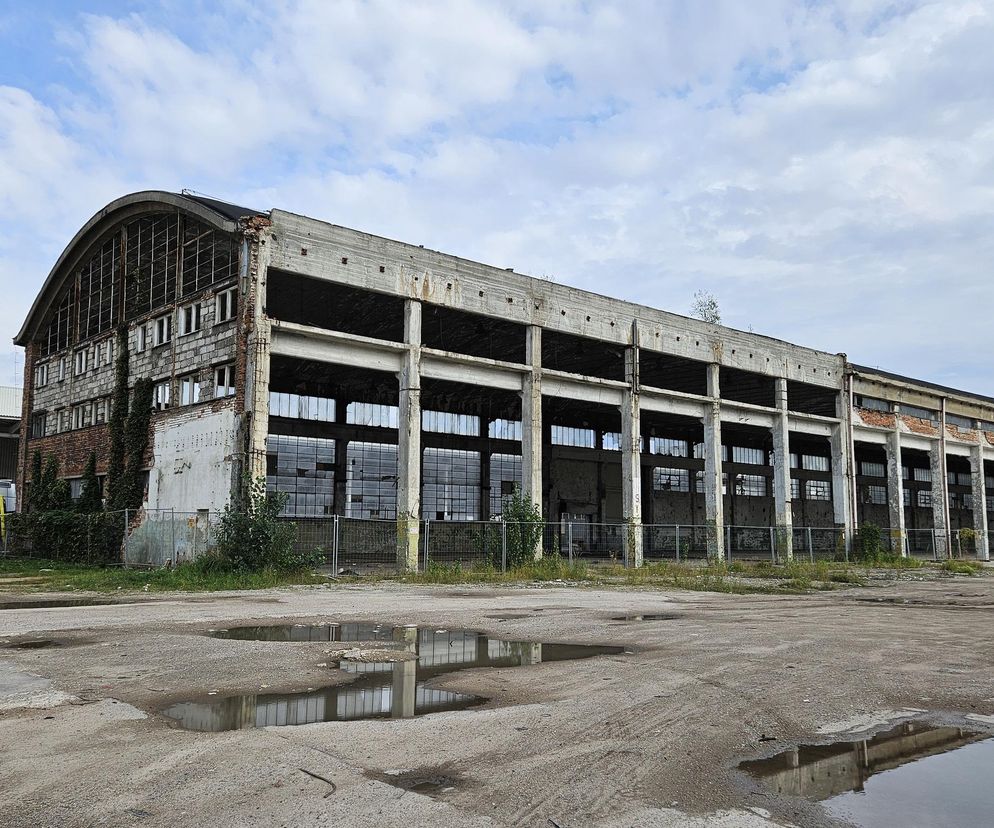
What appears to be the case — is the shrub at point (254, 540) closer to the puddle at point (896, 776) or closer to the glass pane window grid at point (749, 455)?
the puddle at point (896, 776)

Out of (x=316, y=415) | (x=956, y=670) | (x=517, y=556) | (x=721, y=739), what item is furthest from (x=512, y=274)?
(x=721, y=739)

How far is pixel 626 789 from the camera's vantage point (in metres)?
4.68

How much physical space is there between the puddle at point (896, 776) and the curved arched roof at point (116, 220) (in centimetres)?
2206

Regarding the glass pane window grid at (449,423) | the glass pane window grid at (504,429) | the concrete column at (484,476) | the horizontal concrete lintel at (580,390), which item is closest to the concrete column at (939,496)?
the horizontal concrete lintel at (580,390)

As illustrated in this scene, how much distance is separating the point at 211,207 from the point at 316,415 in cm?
1212

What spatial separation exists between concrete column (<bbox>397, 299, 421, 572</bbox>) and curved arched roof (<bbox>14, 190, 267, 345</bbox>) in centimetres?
573

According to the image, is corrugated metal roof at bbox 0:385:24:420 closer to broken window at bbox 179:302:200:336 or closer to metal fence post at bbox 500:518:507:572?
broken window at bbox 179:302:200:336

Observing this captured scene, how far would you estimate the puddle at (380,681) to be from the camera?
6.31 metres

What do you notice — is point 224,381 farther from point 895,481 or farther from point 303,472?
point 895,481

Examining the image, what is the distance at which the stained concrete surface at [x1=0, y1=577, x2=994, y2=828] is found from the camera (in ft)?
14.2

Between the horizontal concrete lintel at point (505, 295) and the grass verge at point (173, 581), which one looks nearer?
the grass verge at point (173, 581)

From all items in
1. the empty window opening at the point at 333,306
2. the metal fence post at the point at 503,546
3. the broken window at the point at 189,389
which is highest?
the empty window opening at the point at 333,306

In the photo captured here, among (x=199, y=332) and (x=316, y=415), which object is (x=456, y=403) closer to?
(x=316, y=415)

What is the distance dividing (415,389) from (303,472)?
1179 cm
